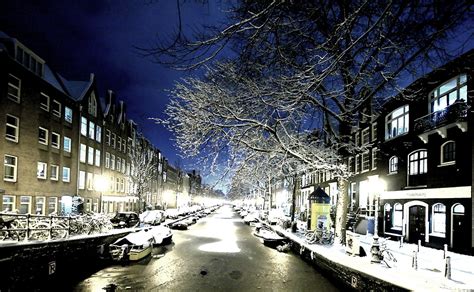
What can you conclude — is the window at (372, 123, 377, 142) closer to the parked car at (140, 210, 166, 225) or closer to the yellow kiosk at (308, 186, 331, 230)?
the yellow kiosk at (308, 186, 331, 230)

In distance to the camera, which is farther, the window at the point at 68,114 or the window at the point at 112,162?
the window at the point at 112,162

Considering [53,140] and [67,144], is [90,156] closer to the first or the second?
[67,144]

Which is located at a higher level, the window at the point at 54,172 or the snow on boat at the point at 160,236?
the window at the point at 54,172

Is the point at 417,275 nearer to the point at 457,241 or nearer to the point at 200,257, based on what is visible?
the point at 457,241

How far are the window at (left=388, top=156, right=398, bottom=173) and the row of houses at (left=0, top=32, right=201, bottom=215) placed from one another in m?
28.5

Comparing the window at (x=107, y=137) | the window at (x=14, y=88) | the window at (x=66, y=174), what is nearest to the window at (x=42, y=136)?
the window at (x=14, y=88)

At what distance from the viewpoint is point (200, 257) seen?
74.7ft

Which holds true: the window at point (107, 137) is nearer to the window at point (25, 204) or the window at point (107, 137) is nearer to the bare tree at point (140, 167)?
the bare tree at point (140, 167)

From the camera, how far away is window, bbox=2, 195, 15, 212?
87.7ft

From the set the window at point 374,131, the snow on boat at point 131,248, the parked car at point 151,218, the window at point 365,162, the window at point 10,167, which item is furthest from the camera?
the parked car at point 151,218

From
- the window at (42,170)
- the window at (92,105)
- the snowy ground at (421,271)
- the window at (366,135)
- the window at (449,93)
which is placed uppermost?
the window at (92,105)

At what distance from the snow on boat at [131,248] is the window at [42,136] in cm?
1489

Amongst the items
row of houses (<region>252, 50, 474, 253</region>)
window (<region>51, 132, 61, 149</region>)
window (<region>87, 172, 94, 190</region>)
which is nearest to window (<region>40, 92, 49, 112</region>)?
window (<region>51, 132, 61, 149</region>)

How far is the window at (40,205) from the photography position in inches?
1211
